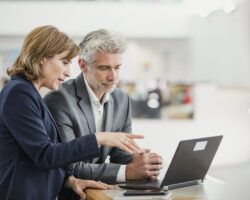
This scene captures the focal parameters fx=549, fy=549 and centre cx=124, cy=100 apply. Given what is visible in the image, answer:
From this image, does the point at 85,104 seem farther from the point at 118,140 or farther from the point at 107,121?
the point at 118,140

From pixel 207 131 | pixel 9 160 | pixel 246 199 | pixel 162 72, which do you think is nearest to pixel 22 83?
pixel 9 160

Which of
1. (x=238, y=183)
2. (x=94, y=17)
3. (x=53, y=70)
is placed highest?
(x=238, y=183)

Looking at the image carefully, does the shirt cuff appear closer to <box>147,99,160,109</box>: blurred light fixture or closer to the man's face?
the man's face

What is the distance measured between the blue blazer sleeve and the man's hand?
11.2 inches

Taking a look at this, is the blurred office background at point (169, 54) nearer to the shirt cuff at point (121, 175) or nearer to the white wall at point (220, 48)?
the white wall at point (220, 48)

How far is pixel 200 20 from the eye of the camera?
11.6m

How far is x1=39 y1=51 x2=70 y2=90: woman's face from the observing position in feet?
5.98

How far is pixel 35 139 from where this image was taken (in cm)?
172

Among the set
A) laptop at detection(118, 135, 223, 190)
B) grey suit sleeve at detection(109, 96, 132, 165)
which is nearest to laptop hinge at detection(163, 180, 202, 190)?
laptop at detection(118, 135, 223, 190)

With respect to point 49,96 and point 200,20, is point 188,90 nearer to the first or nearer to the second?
point 200,20

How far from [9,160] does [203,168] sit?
70 cm

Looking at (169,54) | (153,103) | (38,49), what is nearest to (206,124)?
(153,103)

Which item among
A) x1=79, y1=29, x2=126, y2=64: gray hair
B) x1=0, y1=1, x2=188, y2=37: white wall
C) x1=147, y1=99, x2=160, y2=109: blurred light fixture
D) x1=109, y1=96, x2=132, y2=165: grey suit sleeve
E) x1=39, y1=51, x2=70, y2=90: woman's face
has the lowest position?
x1=147, y1=99, x2=160, y2=109: blurred light fixture

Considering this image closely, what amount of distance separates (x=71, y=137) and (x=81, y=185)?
206 millimetres
